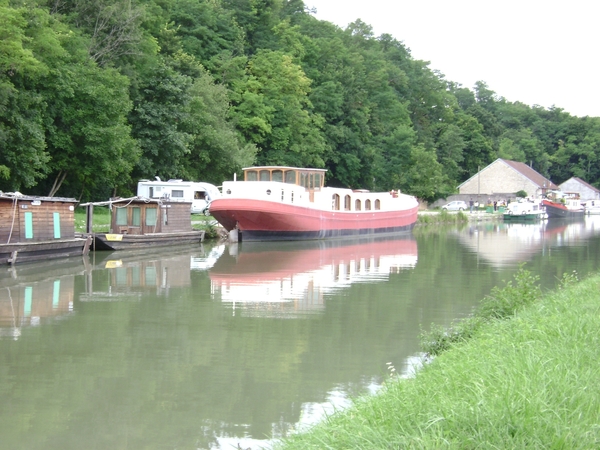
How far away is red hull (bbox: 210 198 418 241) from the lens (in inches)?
1351

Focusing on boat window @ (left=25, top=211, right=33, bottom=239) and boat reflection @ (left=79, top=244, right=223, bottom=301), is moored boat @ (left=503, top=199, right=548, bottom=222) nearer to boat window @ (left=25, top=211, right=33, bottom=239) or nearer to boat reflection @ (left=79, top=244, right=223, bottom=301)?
boat reflection @ (left=79, top=244, right=223, bottom=301)

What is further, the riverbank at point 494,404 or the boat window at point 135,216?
the boat window at point 135,216

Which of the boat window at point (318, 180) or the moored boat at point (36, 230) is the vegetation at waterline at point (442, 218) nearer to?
the boat window at point (318, 180)

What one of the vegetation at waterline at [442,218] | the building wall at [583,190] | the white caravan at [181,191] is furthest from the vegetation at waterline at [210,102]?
the building wall at [583,190]

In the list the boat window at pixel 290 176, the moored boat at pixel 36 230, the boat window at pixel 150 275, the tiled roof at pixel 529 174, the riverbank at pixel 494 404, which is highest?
the tiled roof at pixel 529 174

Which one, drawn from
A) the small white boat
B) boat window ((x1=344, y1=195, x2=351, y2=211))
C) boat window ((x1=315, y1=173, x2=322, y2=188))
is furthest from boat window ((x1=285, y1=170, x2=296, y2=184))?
the small white boat

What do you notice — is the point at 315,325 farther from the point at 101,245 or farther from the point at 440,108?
the point at 440,108

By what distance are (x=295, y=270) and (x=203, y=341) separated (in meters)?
12.1

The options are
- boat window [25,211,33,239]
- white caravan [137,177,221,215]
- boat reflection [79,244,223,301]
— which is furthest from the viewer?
white caravan [137,177,221,215]

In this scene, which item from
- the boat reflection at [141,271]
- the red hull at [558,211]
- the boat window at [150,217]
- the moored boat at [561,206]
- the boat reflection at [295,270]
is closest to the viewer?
the boat reflection at [295,270]

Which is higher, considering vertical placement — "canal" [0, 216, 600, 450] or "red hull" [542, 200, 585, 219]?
"red hull" [542, 200, 585, 219]

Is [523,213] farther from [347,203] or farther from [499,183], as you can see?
[347,203]

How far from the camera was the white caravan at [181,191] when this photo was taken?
4225 centimetres

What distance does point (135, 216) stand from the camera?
107 ft
